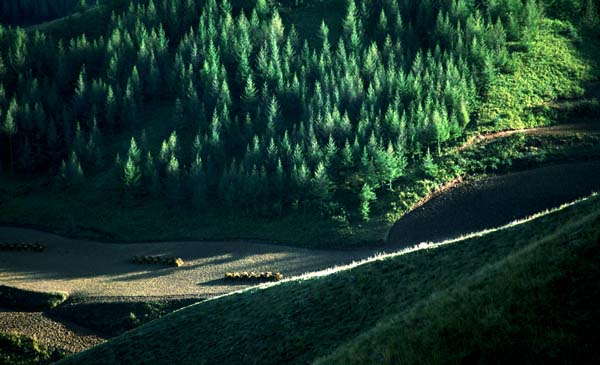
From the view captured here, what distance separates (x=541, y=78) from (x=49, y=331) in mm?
79355

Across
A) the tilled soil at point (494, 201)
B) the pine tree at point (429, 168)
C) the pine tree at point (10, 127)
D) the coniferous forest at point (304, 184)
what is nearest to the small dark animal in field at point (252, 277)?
the coniferous forest at point (304, 184)

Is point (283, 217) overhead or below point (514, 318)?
overhead

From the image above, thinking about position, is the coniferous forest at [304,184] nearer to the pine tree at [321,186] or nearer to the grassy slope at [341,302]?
the grassy slope at [341,302]

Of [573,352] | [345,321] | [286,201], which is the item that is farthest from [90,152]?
[573,352]

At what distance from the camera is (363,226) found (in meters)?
68.8

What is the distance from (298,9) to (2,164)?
6456 cm

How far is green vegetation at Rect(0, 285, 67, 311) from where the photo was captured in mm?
58531

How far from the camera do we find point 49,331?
54.5 m

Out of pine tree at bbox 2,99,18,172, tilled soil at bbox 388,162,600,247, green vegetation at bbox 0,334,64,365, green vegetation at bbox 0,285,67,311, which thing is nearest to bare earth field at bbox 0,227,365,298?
green vegetation at bbox 0,285,67,311

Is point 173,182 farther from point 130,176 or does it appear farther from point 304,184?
point 304,184

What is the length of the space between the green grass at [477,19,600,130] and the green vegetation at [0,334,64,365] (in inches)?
2495

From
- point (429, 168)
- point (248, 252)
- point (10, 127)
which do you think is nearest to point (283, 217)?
point (248, 252)

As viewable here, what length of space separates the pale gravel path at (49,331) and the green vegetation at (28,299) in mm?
1230

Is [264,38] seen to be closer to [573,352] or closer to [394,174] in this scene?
[394,174]
